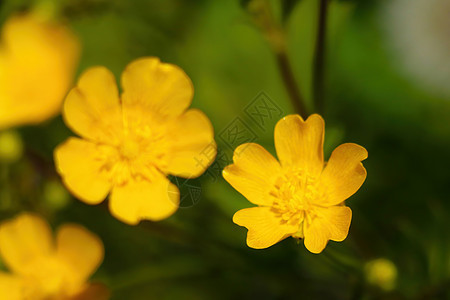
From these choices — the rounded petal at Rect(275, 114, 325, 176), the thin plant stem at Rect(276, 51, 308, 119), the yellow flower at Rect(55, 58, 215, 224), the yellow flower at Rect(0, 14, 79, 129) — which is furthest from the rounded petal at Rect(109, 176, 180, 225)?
the yellow flower at Rect(0, 14, 79, 129)

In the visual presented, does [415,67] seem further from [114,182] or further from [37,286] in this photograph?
[37,286]

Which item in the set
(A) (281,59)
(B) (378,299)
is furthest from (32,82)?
(B) (378,299)

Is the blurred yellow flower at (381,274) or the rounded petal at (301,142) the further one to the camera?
the blurred yellow flower at (381,274)

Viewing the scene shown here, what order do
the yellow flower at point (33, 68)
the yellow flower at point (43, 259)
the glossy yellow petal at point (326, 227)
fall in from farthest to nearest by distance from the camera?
the yellow flower at point (33, 68), the yellow flower at point (43, 259), the glossy yellow petal at point (326, 227)

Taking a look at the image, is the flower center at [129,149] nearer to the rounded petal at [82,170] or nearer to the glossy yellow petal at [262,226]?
the rounded petal at [82,170]

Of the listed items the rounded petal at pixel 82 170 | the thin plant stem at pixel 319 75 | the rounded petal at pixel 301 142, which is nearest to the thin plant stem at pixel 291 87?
the thin plant stem at pixel 319 75
